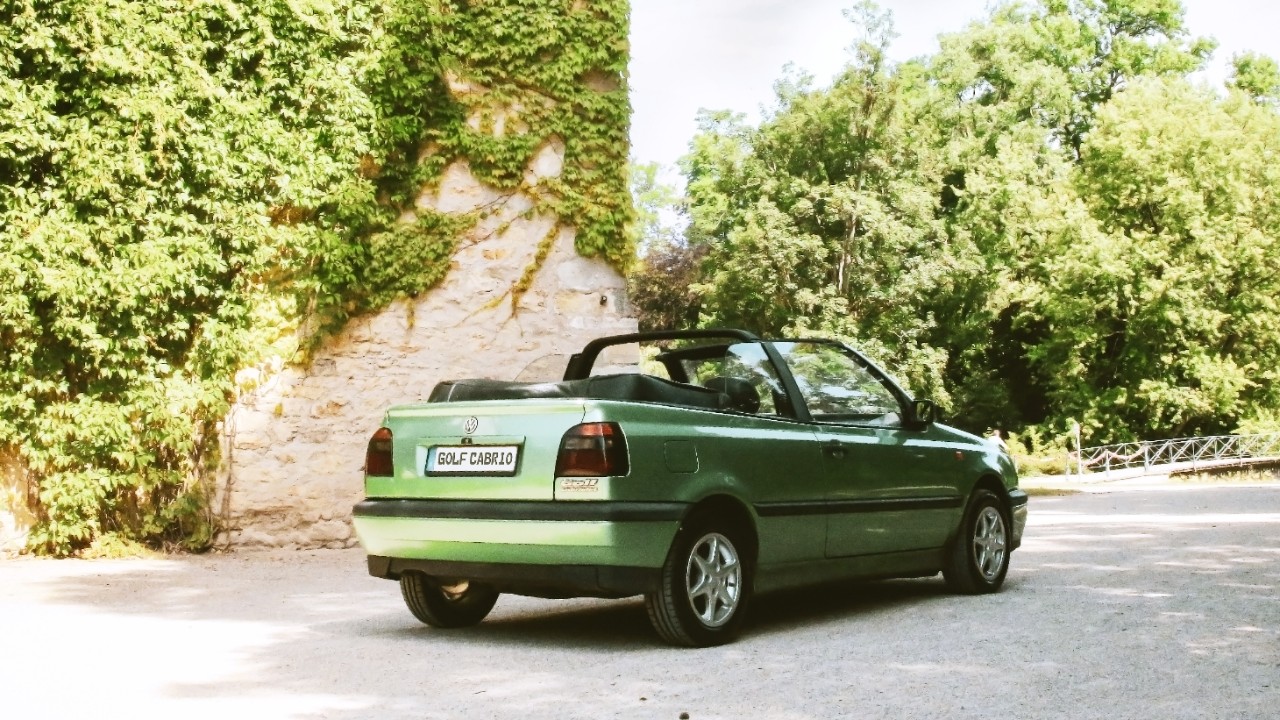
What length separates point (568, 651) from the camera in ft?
20.2

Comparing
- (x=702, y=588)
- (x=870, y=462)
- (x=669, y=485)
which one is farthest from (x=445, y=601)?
(x=870, y=462)

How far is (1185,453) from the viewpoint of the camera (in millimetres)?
40438

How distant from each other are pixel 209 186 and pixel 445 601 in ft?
18.8

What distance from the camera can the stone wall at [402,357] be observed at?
38.4 feet

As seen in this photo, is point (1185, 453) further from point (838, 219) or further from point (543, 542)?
point (543, 542)

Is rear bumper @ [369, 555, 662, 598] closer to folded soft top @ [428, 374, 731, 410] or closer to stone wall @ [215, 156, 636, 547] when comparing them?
folded soft top @ [428, 374, 731, 410]

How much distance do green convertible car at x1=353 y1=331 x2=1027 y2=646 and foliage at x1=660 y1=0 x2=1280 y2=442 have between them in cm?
3461

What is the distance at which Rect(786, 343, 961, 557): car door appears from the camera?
707cm

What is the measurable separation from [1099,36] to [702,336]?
153 ft

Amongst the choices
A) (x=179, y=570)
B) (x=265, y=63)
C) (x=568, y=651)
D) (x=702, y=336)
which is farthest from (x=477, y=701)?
(x=265, y=63)

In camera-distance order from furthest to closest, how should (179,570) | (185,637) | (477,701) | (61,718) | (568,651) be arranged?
(179,570)
(185,637)
(568,651)
(477,701)
(61,718)

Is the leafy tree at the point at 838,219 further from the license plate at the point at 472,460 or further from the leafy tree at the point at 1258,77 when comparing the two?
the license plate at the point at 472,460

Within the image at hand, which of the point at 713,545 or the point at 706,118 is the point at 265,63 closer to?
the point at 713,545

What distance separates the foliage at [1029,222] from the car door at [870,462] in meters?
34.3
